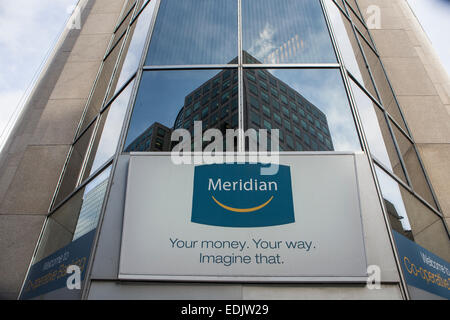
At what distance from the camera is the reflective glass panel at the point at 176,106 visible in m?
6.41

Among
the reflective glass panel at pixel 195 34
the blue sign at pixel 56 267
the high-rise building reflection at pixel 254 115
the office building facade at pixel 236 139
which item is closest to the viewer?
the office building facade at pixel 236 139

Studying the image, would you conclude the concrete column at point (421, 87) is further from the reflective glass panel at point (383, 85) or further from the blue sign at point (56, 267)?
the blue sign at point (56, 267)

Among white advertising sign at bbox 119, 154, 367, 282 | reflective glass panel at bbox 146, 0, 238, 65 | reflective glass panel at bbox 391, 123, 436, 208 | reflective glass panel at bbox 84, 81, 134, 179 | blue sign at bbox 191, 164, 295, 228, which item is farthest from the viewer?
reflective glass panel at bbox 391, 123, 436, 208

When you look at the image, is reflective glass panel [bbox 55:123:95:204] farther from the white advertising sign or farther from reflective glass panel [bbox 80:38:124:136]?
the white advertising sign

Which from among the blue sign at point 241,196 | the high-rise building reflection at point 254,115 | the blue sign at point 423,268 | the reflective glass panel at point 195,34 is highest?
the reflective glass panel at point 195,34

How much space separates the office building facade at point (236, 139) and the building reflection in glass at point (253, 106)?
0.03m

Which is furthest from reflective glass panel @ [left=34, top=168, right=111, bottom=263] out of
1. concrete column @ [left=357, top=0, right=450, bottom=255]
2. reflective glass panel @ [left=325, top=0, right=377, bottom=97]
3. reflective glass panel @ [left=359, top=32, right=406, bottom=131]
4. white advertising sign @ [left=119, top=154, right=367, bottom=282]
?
reflective glass panel @ [left=359, top=32, right=406, bottom=131]

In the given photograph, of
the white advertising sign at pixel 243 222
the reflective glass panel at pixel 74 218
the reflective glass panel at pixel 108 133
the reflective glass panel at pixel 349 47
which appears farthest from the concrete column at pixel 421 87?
the reflective glass panel at pixel 108 133

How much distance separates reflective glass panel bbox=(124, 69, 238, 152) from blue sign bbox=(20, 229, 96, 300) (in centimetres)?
188

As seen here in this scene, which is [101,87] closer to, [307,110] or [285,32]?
[285,32]

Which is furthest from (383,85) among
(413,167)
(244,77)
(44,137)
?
(44,137)

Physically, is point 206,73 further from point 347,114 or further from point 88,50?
point 88,50

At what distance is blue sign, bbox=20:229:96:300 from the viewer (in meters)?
5.71

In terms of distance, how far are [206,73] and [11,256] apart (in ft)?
18.8
